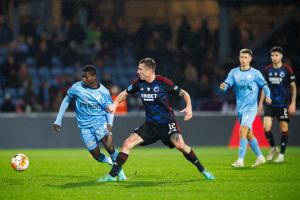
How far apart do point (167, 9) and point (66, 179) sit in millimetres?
19811

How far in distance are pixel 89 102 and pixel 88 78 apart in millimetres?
464

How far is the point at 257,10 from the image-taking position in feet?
110

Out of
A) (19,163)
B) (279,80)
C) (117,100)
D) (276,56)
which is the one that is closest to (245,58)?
(276,56)

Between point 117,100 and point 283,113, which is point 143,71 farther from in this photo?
point 283,113

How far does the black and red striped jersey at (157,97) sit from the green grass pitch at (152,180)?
1.12 m

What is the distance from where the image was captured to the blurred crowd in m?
26.7

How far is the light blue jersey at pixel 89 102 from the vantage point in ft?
47.0

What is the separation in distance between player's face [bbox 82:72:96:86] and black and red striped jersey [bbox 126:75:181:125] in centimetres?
102

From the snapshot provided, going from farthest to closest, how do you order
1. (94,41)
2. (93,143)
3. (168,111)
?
(94,41) → (93,143) → (168,111)

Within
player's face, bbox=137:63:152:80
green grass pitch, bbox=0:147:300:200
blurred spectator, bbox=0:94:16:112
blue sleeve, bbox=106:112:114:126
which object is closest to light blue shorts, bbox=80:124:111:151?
blue sleeve, bbox=106:112:114:126

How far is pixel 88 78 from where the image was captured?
14.2 meters

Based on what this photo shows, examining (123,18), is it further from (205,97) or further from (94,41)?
(205,97)

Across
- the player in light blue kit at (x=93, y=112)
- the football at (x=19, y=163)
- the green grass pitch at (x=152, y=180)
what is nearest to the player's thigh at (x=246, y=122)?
the green grass pitch at (x=152, y=180)

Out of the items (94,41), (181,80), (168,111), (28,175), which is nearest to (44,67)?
(94,41)
